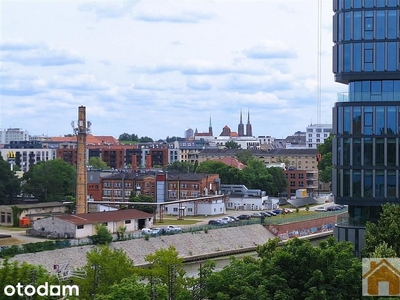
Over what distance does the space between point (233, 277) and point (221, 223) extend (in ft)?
167

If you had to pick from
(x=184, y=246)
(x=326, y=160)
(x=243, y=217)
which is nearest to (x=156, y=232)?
(x=184, y=246)

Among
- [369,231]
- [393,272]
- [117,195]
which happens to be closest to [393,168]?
[369,231]

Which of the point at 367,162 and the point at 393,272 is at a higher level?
the point at 367,162

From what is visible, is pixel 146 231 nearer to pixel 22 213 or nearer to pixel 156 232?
pixel 156 232

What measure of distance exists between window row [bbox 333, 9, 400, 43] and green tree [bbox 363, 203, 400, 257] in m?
10.5

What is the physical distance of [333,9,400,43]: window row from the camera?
51500 millimetres

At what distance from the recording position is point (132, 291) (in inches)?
1481

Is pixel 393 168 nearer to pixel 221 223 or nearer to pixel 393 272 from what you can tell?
pixel 393 272

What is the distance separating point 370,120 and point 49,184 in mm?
67504

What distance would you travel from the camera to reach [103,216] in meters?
84.3

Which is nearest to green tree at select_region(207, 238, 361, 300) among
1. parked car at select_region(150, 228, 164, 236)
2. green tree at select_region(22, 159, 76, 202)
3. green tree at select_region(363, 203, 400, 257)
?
green tree at select_region(363, 203, 400, 257)

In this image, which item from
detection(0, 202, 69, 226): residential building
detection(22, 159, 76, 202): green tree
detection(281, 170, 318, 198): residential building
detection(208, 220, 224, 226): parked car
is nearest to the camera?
detection(208, 220, 224, 226): parked car

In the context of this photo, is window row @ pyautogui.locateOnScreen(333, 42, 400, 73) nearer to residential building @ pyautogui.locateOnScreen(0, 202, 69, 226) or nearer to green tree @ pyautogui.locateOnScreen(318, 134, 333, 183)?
residential building @ pyautogui.locateOnScreen(0, 202, 69, 226)

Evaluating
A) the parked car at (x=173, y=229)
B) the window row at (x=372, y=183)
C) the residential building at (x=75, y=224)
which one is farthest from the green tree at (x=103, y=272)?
the parked car at (x=173, y=229)
